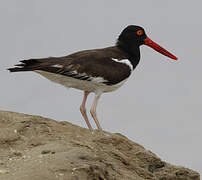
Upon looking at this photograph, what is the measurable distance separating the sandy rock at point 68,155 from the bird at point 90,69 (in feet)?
4.60

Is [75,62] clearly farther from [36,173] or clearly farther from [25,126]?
[36,173]

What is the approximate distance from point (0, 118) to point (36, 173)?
119 inches

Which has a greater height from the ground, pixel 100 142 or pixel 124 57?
pixel 124 57

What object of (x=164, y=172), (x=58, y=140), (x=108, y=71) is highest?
(x=108, y=71)

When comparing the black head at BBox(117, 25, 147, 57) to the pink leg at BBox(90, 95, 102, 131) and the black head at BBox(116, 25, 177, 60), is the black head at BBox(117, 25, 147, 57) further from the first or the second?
the pink leg at BBox(90, 95, 102, 131)

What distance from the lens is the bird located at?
35.8ft

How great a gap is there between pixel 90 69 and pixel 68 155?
12.9ft

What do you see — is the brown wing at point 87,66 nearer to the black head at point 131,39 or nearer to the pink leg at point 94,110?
the pink leg at point 94,110

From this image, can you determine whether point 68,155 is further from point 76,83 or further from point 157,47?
point 157,47

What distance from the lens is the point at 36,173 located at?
23.0ft

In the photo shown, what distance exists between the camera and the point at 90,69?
1119 centimetres

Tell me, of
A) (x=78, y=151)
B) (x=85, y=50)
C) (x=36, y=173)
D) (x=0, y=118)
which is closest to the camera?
(x=36, y=173)

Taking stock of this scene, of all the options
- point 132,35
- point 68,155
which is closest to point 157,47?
point 132,35

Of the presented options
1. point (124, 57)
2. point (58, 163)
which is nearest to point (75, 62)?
point (124, 57)
